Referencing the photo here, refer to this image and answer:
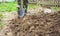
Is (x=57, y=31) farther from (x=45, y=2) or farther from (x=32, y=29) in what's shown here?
(x=45, y=2)

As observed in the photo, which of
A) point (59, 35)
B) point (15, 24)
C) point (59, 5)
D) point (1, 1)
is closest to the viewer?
point (59, 35)

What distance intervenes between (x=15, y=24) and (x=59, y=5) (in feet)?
11.7

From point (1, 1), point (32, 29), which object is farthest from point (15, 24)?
point (1, 1)

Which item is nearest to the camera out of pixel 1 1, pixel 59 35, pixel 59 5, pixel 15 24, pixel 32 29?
pixel 59 35

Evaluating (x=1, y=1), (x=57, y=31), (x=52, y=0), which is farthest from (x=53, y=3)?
(x=57, y=31)

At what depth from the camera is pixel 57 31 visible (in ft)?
14.5

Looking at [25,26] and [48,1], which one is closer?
[25,26]

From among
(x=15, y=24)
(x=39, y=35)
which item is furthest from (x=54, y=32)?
(x=15, y=24)

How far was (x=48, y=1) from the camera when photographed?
905 centimetres

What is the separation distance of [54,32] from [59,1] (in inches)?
183

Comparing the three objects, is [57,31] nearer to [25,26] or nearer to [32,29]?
[32,29]

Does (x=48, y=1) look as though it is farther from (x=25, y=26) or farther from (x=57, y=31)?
(x=57, y=31)

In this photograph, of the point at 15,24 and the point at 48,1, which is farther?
the point at 48,1

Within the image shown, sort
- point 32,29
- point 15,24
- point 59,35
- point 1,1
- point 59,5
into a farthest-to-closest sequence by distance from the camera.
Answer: point 1,1, point 59,5, point 15,24, point 32,29, point 59,35
